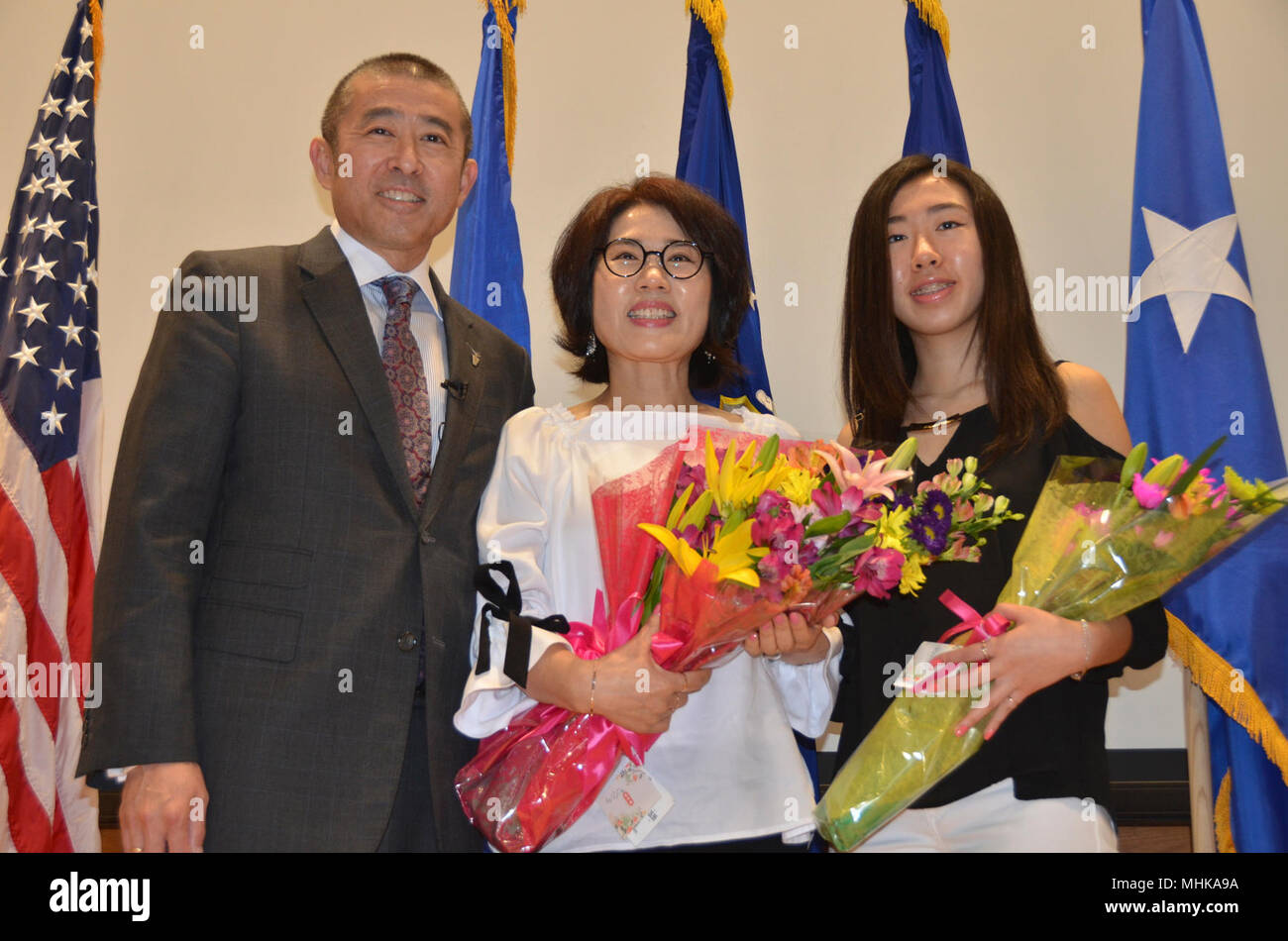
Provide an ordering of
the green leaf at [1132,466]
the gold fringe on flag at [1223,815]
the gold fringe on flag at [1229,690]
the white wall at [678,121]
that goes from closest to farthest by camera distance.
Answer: the green leaf at [1132,466] → the gold fringe on flag at [1229,690] → the gold fringe on flag at [1223,815] → the white wall at [678,121]

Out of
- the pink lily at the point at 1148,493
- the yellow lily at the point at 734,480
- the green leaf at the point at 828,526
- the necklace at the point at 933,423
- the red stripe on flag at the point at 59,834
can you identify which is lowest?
the red stripe on flag at the point at 59,834

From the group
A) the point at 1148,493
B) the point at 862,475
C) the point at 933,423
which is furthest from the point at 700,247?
the point at 1148,493

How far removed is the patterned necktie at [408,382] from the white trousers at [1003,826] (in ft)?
3.69

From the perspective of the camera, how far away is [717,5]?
348 cm

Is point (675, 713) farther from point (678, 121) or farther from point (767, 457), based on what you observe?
point (678, 121)

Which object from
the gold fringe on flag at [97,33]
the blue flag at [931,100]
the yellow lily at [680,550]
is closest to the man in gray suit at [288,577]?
the yellow lily at [680,550]

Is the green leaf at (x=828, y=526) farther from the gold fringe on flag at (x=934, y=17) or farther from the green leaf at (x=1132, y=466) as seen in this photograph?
the gold fringe on flag at (x=934, y=17)

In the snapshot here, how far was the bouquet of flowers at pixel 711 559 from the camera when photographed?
1.70 meters

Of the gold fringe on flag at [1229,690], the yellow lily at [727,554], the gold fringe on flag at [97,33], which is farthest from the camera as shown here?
the gold fringe on flag at [97,33]

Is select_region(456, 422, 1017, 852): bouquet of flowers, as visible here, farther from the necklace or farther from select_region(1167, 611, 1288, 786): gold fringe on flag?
select_region(1167, 611, 1288, 786): gold fringe on flag

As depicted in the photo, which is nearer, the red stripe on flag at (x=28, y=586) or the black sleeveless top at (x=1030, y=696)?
the black sleeveless top at (x=1030, y=696)

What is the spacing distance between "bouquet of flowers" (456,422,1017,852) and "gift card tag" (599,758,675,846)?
0.04 metres

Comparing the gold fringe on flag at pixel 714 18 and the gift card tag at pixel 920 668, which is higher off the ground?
the gold fringe on flag at pixel 714 18

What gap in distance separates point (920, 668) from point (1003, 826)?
33 cm
